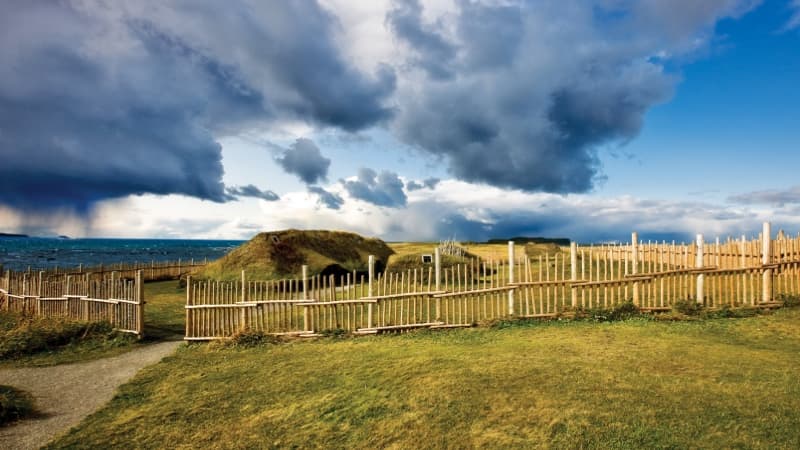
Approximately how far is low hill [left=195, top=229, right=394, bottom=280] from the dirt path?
10.3 m

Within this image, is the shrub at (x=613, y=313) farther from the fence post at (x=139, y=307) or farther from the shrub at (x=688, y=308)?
the fence post at (x=139, y=307)

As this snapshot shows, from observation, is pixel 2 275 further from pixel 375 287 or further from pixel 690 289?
pixel 690 289

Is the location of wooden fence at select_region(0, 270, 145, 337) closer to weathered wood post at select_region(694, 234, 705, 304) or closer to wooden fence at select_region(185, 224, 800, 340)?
wooden fence at select_region(185, 224, 800, 340)

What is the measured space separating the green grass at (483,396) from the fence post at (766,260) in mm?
2508

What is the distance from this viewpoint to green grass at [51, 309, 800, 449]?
5.12 meters

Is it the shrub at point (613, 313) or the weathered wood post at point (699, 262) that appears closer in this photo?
the shrub at point (613, 313)

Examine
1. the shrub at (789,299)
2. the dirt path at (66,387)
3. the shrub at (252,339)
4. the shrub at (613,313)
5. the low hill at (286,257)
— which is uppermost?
the low hill at (286,257)

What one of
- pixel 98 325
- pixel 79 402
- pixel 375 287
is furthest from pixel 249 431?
pixel 98 325

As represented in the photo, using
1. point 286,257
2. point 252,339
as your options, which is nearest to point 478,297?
point 252,339

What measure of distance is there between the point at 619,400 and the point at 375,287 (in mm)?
6860

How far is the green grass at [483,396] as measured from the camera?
512 cm

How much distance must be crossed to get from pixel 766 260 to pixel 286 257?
18991 millimetres

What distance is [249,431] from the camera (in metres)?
5.81

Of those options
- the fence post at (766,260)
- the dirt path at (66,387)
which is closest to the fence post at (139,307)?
the dirt path at (66,387)
